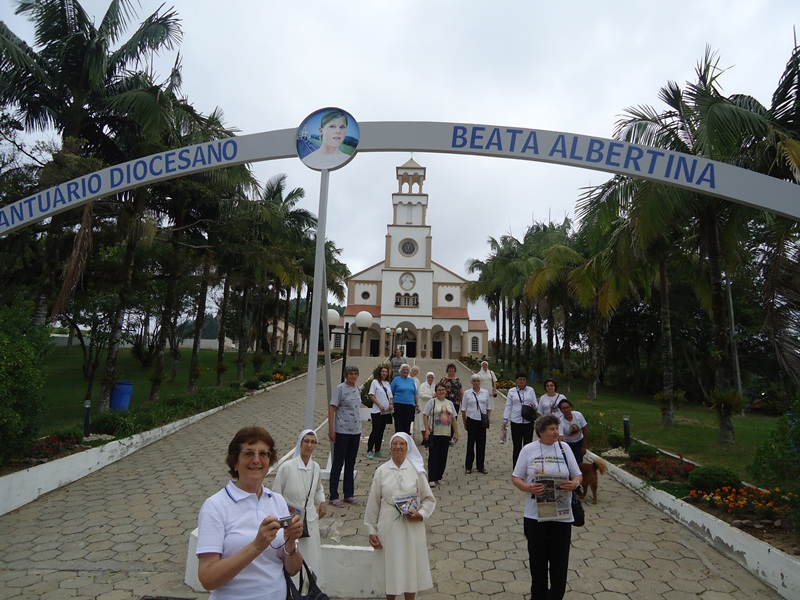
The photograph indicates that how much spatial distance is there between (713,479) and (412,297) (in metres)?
37.0

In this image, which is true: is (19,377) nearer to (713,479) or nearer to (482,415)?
(482,415)

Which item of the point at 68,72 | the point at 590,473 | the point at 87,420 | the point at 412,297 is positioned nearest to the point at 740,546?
the point at 590,473

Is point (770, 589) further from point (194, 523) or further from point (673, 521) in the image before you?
point (194, 523)

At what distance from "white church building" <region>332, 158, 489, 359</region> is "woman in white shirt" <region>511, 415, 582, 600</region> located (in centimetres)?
3716

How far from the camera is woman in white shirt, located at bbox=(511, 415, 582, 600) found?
3646 mm

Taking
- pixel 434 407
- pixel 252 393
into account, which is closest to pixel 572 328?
pixel 252 393

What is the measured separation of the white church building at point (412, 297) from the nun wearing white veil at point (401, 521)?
37.0 m

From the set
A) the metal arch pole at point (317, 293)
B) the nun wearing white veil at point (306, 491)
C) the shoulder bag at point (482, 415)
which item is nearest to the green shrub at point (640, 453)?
the shoulder bag at point (482, 415)

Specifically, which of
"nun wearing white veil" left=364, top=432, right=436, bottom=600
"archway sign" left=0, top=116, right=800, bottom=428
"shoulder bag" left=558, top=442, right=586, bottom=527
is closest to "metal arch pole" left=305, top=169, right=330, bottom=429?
"archway sign" left=0, top=116, right=800, bottom=428

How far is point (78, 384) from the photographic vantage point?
2425 cm

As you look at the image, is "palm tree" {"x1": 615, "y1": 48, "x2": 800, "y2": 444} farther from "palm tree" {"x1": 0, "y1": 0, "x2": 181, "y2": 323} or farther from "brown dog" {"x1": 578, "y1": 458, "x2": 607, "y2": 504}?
"palm tree" {"x1": 0, "y1": 0, "x2": 181, "y2": 323}

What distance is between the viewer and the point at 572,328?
30688mm

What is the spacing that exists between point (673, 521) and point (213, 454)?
7534 mm

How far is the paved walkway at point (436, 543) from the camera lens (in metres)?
4.46
